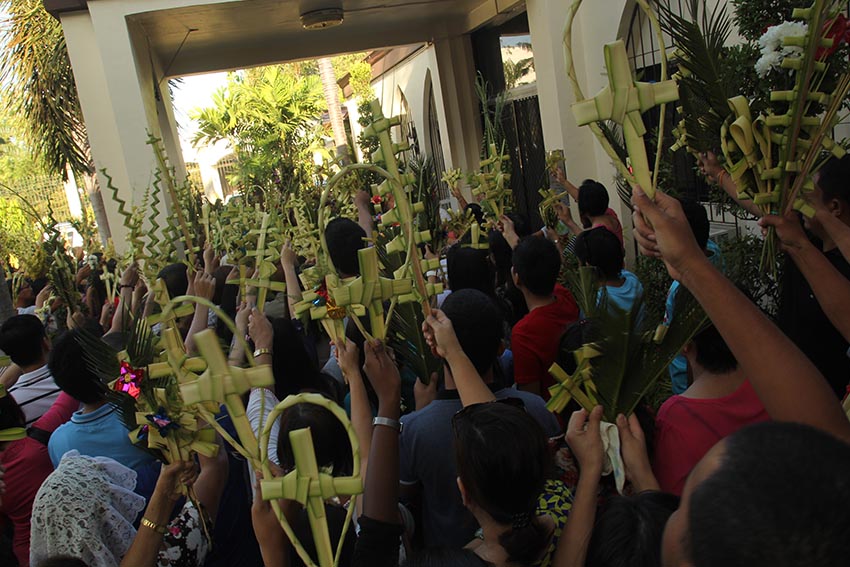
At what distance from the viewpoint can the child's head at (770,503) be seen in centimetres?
81

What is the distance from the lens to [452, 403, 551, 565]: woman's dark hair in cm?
151

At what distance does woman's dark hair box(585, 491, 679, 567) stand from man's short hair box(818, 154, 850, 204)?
1553 mm

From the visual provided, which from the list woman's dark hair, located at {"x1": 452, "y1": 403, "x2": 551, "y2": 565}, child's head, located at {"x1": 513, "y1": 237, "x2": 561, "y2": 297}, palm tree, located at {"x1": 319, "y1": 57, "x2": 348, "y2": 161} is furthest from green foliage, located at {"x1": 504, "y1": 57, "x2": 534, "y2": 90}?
palm tree, located at {"x1": 319, "y1": 57, "x2": 348, "y2": 161}

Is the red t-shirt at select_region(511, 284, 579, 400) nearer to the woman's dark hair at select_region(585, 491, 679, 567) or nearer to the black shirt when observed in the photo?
the black shirt

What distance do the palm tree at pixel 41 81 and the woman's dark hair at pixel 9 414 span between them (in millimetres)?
9526

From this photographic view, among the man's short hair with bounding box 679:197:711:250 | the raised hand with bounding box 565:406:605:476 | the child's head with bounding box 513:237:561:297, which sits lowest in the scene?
the raised hand with bounding box 565:406:605:476

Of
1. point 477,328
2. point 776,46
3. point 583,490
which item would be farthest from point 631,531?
point 776,46

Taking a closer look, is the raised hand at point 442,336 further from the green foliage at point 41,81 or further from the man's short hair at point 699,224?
the green foliage at point 41,81

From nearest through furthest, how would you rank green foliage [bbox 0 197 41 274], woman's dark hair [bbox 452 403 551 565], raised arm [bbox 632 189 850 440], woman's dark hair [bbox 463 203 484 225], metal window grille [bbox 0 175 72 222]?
1. raised arm [bbox 632 189 850 440]
2. woman's dark hair [bbox 452 403 551 565]
3. woman's dark hair [bbox 463 203 484 225]
4. green foliage [bbox 0 197 41 274]
5. metal window grille [bbox 0 175 72 222]

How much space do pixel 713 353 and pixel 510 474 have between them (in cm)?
80

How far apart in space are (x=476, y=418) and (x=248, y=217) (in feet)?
15.5

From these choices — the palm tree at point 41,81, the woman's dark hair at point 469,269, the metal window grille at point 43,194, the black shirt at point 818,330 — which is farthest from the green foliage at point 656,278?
the metal window grille at point 43,194

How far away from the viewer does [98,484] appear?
205cm

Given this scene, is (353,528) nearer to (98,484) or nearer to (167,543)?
(167,543)
